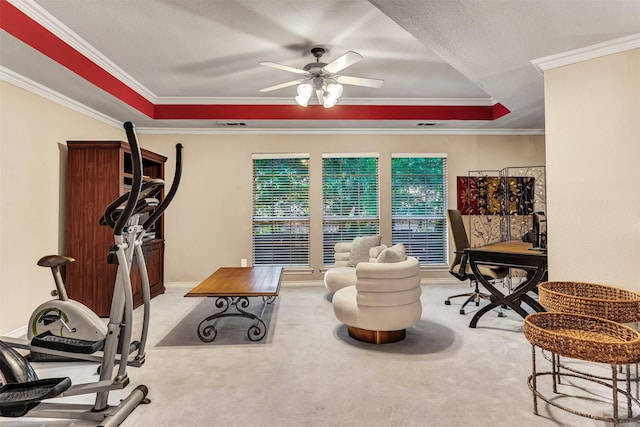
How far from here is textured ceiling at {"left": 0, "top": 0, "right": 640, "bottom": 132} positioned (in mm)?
2432

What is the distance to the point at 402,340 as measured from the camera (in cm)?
313

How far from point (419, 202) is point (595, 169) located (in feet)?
9.27

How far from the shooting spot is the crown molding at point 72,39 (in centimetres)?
254

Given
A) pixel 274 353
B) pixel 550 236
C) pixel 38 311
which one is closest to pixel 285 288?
pixel 274 353

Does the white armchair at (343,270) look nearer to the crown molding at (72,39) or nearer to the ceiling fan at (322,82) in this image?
the ceiling fan at (322,82)

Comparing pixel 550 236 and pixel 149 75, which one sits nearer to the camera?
pixel 550 236

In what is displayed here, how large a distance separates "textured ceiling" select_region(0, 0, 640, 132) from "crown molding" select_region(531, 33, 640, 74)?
0.07 meters

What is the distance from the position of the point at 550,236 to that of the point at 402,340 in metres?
1.59

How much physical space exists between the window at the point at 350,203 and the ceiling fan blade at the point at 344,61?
8.38ft

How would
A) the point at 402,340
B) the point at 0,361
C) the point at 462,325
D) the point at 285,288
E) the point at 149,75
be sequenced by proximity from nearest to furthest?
1. the point at 0,361
2. the point at 402,340
3. the point at 462,325
4. the point at 149,75
5. the point at 285,288

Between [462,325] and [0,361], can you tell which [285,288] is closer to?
[462,325]

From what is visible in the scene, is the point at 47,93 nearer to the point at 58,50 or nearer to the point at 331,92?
the point at 58,50

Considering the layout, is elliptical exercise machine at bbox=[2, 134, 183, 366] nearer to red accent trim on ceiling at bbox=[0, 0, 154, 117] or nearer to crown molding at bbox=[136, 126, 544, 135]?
red accent trim on ceiling at bbox=[0, 0, 154, 117]

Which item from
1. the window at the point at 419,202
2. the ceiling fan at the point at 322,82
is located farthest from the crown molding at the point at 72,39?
the window at the point at 419,202
